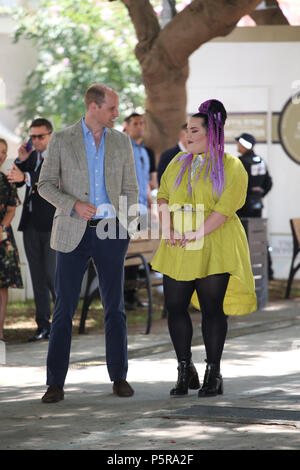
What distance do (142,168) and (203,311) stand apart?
602cm

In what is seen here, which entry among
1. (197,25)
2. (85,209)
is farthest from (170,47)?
(85,209)

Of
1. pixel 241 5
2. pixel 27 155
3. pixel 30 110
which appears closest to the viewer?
pixel 27 155

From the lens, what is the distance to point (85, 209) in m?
7.44

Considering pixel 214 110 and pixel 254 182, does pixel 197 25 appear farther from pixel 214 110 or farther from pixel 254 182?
pixel 214 110

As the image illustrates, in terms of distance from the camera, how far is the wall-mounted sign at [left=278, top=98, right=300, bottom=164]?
16.8 metres

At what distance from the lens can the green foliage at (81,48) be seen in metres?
29.5

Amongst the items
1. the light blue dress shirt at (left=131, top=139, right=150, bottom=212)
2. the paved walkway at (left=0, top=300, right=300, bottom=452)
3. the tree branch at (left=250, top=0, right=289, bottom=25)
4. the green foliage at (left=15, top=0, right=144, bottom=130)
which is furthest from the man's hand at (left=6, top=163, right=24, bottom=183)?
the green foliage at (left=15, top=0, right=144, bottom=130)

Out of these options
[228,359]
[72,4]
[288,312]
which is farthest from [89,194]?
[72,4]

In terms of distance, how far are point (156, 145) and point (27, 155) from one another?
4770mm

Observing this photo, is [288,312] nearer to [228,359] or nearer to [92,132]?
[228,359]

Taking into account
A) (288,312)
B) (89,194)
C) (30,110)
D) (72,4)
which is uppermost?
(72,4)

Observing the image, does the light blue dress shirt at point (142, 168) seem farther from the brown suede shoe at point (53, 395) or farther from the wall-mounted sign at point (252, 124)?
the brown suede shoe at point (53, 395)
